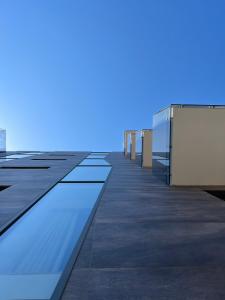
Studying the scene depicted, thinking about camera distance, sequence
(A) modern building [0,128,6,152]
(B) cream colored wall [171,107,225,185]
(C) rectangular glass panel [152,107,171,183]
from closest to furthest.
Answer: (B) cream colored wall [171,107,225,185], (C) rectangular glass panel [152,107,171,183], (A) modern building [0,128,6,152]

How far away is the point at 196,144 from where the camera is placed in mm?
11906

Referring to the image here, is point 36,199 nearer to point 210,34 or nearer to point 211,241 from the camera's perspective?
point 211,241

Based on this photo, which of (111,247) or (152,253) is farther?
(111,247)

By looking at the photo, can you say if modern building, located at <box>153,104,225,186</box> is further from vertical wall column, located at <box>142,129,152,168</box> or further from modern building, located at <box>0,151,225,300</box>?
vertical wall column, located at <box>142,129,152,168</box>

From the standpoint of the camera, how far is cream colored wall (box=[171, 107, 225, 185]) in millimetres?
11852

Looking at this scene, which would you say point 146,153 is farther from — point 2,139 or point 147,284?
point 2,139

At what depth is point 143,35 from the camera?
3391 inches

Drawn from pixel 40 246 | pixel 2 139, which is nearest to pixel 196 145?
pixel 40 246

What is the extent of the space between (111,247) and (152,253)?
59cm

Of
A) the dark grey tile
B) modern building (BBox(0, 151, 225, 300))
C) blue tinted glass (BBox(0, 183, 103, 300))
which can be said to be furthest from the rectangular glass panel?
the dark grey tile

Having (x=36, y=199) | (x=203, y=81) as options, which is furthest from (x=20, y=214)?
(x=203, y=81)

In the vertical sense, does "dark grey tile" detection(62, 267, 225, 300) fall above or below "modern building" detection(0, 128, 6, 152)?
below

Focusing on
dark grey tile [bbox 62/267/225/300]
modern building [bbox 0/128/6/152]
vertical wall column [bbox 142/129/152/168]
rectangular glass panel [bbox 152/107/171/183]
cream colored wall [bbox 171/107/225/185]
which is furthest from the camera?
modern building [bbox 0/128/6/152]

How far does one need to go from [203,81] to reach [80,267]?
75759 millimetres
